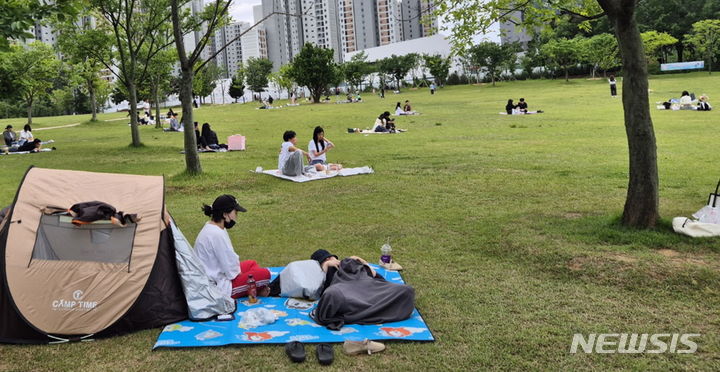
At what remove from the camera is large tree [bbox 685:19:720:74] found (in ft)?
178

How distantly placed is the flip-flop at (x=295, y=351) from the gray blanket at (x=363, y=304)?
0.47m

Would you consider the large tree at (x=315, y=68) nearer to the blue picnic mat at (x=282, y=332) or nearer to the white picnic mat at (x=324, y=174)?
the white picnic mat at (x=324, y=174)

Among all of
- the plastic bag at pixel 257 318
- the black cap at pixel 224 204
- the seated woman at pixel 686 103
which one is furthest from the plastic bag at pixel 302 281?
the seated woman at pixel 686 103

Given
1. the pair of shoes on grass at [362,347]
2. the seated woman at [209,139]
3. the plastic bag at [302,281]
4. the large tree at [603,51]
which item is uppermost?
the large tree at [603,51]

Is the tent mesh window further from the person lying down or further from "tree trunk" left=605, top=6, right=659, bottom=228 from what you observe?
"tree trunk" left=605, top=6, right=659, bottom=228

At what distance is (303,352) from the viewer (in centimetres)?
Answer: 455

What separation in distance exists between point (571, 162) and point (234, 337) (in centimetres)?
1094

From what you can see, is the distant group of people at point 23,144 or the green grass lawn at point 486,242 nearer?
the green grass lawn at point 486,242

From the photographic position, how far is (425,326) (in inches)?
200

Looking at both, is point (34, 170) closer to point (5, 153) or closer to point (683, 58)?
point (5, 153)

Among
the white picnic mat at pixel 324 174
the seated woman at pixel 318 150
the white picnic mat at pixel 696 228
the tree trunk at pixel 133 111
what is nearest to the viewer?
the white picnic mat at pixel 696 228

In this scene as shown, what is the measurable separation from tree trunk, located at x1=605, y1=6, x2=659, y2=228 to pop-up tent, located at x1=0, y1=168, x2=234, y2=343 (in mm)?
5673

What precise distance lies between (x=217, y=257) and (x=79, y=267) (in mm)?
1293

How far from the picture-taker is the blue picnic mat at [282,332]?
15.9 ft
